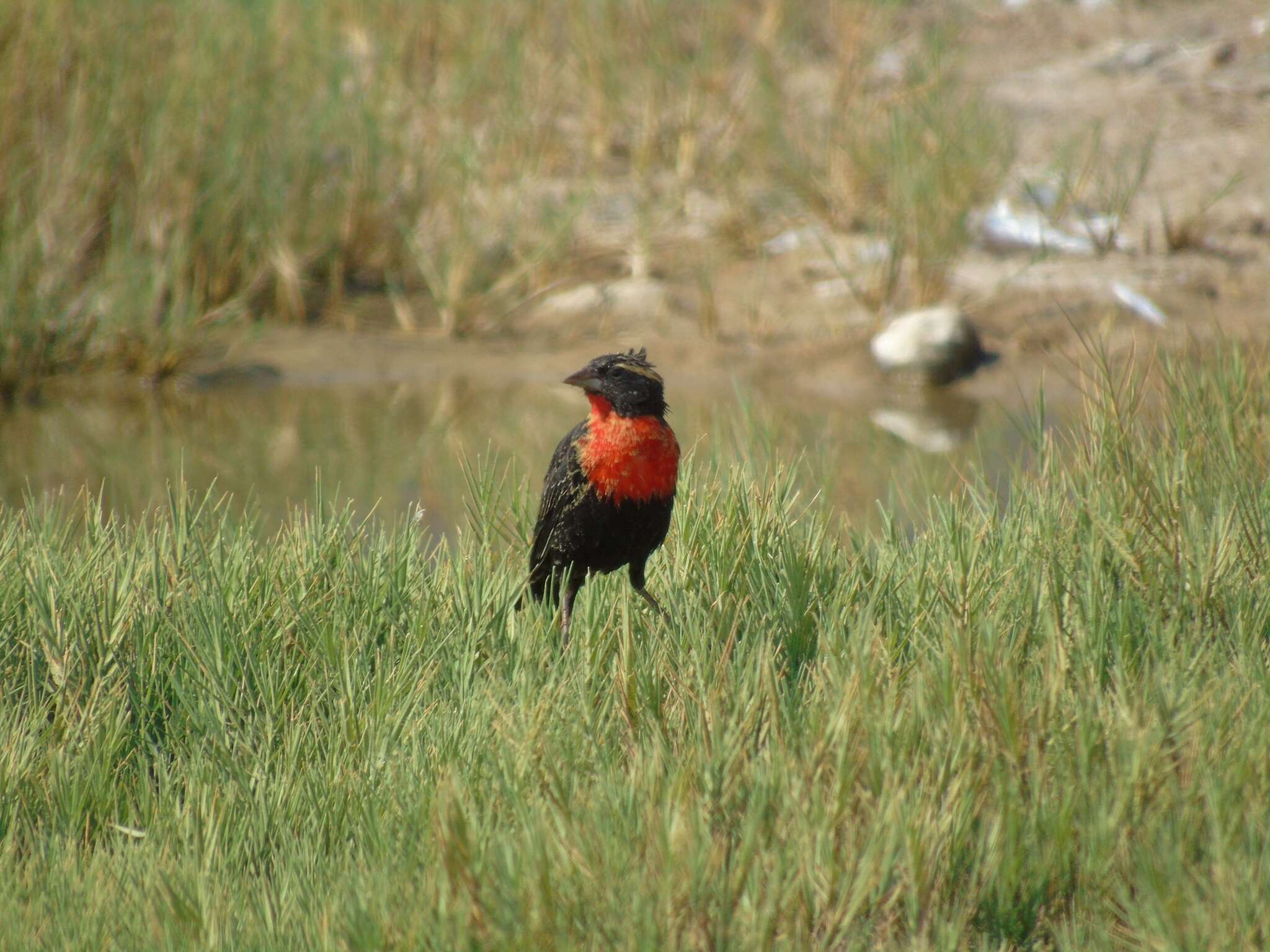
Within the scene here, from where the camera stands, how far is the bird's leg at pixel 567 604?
12.4ft

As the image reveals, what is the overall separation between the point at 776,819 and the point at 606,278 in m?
7.43

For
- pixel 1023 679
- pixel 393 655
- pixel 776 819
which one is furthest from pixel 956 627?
pixel 393 655

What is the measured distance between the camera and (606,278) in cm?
983

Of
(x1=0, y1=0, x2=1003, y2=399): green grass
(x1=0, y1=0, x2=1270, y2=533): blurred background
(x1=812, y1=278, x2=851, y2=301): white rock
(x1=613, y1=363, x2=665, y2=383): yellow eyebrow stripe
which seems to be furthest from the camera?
(x1=812, y1=278, x2=851, y2=301): white rock

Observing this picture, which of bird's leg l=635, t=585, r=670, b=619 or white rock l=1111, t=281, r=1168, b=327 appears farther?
white rock l=1111, t=281, r=1168, b=327

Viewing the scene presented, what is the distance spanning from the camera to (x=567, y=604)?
3.81m

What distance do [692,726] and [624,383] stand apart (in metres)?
0.84

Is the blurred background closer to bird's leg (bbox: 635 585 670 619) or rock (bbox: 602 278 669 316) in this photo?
rock (bbox: 602 278 669 316)

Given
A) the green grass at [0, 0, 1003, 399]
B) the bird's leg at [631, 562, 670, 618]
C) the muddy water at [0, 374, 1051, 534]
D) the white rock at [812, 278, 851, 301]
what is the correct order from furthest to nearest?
the white rock at [812, 278, 851, 301]
the green grass at [0, 0, 1003, 399]
the muddy water at [0, 374, 1051, 534]
the bird's leg at [631, 562, 670, 618]

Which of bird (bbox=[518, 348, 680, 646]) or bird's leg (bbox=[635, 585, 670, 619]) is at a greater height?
bird (bbox=[518, 348, 680, 646])

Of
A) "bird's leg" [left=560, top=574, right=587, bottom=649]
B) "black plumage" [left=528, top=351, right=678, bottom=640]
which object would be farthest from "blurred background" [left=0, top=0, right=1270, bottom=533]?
Answer: "black plumage" [left=528, top=351, right=678, bottom=640]

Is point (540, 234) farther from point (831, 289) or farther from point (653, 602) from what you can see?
point (653, 602)

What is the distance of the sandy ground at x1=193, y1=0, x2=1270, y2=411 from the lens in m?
8.55

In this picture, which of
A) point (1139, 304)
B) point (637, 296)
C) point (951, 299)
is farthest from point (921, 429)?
point (637, 296)
